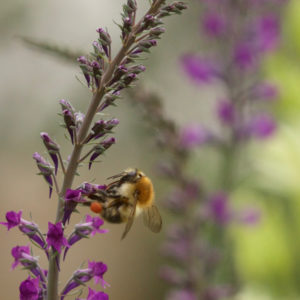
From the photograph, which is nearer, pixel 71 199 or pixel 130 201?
pixel 71 199

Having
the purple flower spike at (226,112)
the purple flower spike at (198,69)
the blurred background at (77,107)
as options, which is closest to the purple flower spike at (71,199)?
the purple flower spike at (226,112)

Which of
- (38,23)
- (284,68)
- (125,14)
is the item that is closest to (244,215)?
(284,68)

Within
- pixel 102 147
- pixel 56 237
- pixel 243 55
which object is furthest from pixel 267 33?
pixel 56 237

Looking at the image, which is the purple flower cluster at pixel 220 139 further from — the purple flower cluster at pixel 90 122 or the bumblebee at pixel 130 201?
the purple flower cluster at pixel 90 122

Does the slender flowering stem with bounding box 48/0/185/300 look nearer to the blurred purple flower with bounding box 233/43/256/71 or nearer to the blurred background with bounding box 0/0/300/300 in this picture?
the blurred purple flower with bounding box 233/43/256/71

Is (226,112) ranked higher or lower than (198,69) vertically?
lower

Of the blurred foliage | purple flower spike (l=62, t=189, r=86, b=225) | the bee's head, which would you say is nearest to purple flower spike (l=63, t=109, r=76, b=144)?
purple flower spike (l=62, t=189, r=86, b=225)

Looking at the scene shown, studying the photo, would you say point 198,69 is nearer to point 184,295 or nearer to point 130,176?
point 184,295
